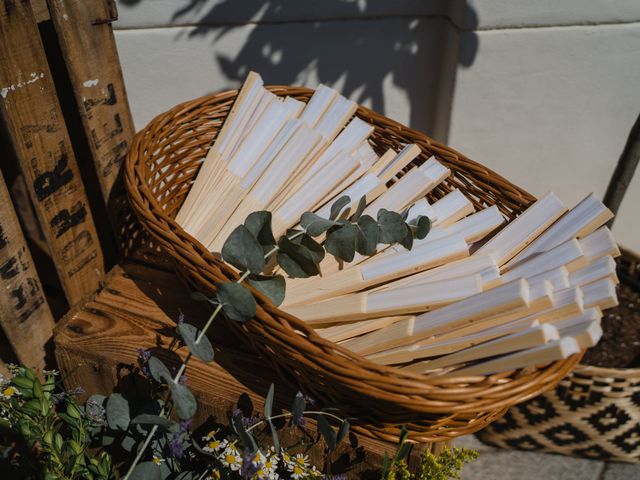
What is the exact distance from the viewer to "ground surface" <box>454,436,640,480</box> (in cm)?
206

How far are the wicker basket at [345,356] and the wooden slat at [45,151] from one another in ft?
0.80

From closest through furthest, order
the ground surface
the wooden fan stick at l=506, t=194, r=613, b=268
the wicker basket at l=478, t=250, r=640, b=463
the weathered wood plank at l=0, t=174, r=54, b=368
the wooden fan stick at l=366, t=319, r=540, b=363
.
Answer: the wooden fan stick at l=366, t=319, r=540, b=363 → the wooden fan stick at l=506, t=194, r=613, b=268 → the weathered wood plank at l=0, t=174, r=54, b=368 → the wicker basket at l=478, t=250, r=640, b=463 → the ground surface

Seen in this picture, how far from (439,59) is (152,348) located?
158 cm

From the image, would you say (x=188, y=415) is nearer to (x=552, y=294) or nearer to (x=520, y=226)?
(x=552, y=294)

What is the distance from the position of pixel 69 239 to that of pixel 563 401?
1.62 metres

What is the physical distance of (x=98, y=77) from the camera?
1.67m

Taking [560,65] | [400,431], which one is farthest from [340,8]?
[400,431]

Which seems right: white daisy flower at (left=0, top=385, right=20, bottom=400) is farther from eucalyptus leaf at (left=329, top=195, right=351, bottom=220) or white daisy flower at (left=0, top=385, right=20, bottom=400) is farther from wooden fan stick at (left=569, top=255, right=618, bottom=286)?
wooden fan stick at (left=569, top=255, right=618, bottom=286)

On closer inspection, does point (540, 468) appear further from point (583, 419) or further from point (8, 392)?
point (8, 392)

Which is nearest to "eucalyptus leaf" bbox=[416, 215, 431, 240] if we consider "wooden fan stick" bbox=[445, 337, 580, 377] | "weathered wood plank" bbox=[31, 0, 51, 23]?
"wooden fan stick" bbox=[445, 337, 580, 377]

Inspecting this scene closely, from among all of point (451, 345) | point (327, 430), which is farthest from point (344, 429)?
point (451, 345)

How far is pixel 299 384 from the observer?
1.33 metres

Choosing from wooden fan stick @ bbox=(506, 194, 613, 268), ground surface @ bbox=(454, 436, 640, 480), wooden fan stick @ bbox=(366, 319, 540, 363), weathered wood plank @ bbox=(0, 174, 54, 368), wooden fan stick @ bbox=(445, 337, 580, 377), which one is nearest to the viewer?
wooden fan stick @ bbox=(445, 337, 580, 377)

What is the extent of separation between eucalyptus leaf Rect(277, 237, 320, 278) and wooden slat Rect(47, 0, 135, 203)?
775mm
